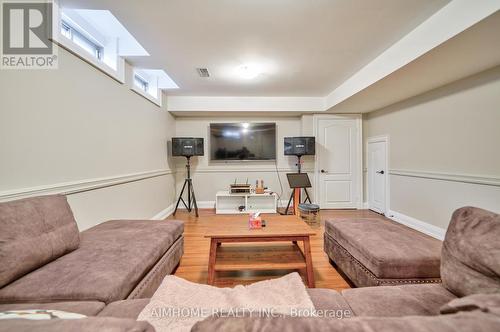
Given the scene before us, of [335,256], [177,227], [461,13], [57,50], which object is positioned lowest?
[335,256]

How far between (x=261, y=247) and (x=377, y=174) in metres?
3.06

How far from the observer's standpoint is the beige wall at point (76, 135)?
138 centimetres

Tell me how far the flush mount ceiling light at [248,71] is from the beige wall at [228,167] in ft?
5.36

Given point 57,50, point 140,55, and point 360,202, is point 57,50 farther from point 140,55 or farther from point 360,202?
point 360,202

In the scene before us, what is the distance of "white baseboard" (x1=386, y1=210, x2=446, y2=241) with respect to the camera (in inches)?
109

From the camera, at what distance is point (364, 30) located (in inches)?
80.6

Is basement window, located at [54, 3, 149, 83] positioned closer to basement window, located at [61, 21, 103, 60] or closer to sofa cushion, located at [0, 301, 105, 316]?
basement window, located at [61, 21, 103, 60]

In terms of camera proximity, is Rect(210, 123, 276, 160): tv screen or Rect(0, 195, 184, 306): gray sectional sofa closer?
Rect(0, 195, 184, 306): gray sectional sofa

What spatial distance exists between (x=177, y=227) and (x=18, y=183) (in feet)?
3.85

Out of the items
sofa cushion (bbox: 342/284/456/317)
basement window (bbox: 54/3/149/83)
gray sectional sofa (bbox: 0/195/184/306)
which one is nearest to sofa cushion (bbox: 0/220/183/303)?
gray sectional sofa (bbox: 0/195/184/306)

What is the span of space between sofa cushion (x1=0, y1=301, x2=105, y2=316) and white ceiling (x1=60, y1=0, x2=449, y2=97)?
210 cm

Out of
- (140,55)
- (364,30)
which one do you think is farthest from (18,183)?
(364,30)

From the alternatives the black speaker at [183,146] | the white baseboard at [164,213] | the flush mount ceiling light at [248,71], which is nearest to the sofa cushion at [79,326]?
the flush mount ceiling light at [248,71]

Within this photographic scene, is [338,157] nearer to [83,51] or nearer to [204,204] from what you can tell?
[204,204]
